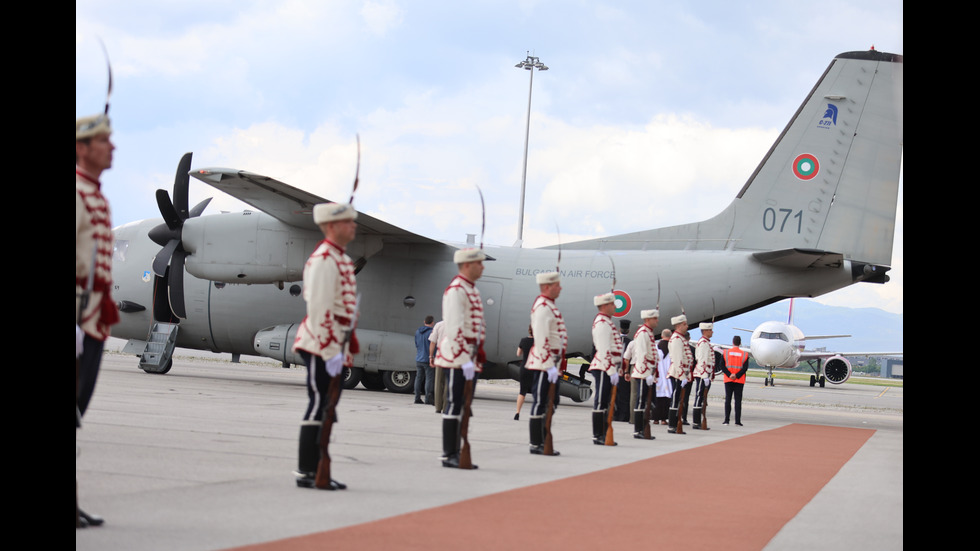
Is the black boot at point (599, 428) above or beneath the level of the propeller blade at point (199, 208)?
beneath

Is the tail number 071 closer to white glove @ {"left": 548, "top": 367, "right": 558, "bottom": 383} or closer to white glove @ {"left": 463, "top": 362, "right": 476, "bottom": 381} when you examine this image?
white glove @ {"left": 548, "top": 367, "right": 558, "bottom": 383}

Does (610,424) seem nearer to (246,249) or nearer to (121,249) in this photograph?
(246,249)

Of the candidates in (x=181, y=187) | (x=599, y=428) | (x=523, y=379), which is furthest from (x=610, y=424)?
(x=181, y=187)

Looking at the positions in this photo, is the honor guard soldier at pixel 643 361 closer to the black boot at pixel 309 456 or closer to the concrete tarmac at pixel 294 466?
the concrete tarmac at pixel 294 466

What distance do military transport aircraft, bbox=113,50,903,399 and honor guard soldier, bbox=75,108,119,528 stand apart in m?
11.3

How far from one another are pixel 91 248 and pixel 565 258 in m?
14.5

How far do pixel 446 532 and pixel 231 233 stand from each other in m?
14.2

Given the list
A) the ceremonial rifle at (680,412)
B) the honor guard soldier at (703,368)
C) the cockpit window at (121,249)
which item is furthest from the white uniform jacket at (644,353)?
the cockpit window at (121,249)

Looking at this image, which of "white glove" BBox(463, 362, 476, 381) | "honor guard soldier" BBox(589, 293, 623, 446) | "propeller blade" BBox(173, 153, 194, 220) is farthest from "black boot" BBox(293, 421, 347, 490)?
"propeller blade" BBox(173, 153, 194, 220)

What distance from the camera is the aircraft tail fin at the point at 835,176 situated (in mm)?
16734

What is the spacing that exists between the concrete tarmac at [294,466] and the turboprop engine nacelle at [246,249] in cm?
407

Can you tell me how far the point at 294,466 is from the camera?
23.6ft
